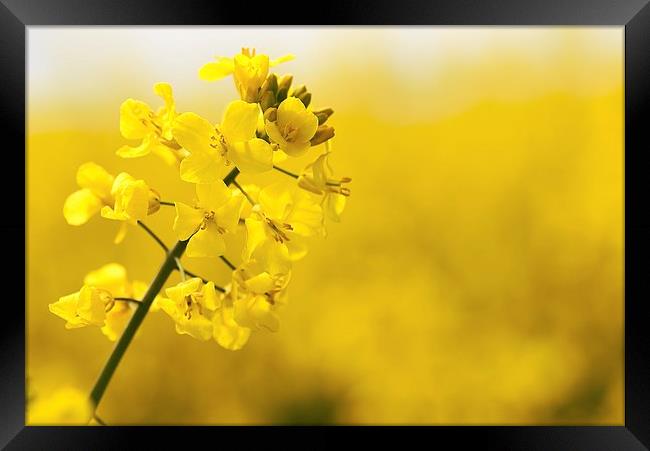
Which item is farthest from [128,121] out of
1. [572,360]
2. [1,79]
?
[572,360]

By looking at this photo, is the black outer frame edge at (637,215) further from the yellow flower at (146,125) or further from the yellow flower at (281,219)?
→ the yellow flower at (146,125)

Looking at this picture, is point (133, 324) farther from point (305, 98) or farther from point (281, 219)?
point (305, 98)

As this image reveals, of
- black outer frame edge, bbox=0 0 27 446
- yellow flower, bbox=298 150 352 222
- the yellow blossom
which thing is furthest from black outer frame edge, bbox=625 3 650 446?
black outer frame edge, bbox=0 0 27 446

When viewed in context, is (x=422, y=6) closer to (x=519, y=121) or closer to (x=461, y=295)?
(x=461, y=295)

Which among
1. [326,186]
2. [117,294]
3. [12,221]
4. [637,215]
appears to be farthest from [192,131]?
[637,215]

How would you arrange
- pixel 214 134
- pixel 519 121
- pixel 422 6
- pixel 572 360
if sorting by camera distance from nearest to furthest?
pixel 214 134, pixel 422 6, pixel 572 360, pixel 519 121

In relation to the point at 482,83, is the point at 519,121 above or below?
below

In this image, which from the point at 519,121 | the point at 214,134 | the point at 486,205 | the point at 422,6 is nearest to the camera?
the point at 214,134

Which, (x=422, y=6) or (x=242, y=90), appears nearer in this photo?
(x=242, y=90)
